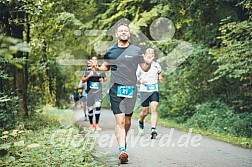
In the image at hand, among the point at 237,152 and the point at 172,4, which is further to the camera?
the point at 172,4

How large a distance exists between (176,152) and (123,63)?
2.04m

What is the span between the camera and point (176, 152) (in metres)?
7.72

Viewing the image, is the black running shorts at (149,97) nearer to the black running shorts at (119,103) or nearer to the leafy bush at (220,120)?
the black running shorts at (119,103)

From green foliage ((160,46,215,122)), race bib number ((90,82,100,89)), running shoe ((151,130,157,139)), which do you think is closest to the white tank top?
running shoe ((151,130,157,139))

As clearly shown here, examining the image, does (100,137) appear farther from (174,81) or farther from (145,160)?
(174,81)

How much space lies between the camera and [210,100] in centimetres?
1527

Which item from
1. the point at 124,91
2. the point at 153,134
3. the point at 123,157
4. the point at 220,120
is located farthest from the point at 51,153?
the point at 220,120

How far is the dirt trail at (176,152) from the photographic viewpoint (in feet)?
21.8

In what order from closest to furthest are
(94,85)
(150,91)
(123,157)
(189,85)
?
(123,157), (150,91), (94,85), (189,85)

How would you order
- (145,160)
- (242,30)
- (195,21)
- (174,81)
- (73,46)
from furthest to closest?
(73,46) → (174,81) → (195,21) → (242,30) → (145,160)

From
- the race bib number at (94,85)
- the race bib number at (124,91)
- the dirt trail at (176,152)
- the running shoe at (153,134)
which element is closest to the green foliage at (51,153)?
the dirt trail at (176,152)

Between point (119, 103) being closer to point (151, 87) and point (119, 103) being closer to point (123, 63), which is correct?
point (123, 63)

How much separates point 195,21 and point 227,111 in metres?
3.62

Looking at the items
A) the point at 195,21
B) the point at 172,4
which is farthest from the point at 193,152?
the point at 195,21
